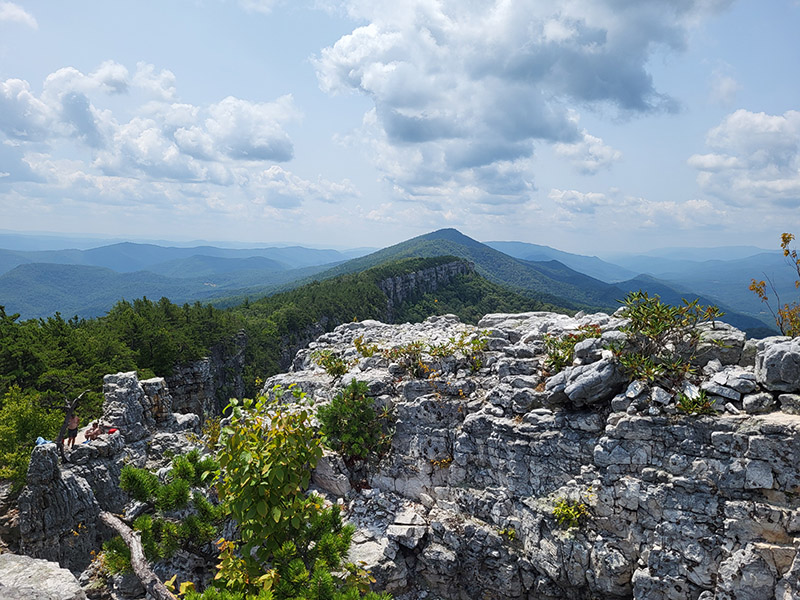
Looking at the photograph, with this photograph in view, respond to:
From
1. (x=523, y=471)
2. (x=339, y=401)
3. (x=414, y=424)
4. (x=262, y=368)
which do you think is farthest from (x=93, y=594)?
(x=262, y=368)

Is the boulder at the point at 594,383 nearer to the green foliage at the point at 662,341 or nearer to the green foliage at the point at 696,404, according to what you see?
the green foliage at the point at 662,341

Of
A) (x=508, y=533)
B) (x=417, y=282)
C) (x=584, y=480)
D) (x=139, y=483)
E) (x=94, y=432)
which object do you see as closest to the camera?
(x=139, y=483)

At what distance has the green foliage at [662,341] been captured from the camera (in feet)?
27.1

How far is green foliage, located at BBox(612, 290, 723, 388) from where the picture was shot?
27.1 feet

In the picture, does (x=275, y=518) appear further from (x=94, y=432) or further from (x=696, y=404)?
(x=94, y=432)

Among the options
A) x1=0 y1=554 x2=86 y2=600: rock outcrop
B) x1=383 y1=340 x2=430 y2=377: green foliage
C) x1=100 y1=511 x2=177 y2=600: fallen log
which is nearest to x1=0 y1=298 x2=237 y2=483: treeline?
x1=0 y1=554 x2=86 y2=600: rock outcrop

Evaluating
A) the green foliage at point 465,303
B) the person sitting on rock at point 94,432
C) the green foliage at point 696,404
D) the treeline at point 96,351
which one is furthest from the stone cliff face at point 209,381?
the green foliage at point 465,303

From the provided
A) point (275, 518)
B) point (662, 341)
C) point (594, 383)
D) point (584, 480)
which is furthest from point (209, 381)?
point (662, 341)

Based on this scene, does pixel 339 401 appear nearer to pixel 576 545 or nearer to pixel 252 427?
pixel 252 427

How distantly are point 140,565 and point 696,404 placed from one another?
10.3 metres

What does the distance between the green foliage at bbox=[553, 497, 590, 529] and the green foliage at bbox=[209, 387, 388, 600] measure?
4287mm

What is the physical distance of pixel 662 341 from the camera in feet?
28.3

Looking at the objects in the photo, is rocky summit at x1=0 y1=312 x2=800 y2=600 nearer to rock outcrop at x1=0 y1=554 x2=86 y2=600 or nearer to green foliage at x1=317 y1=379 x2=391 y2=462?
green foliage at x1=317 y1=379 x2=391 y2=462

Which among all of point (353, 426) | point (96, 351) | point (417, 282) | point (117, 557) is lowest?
point (117, 557)
